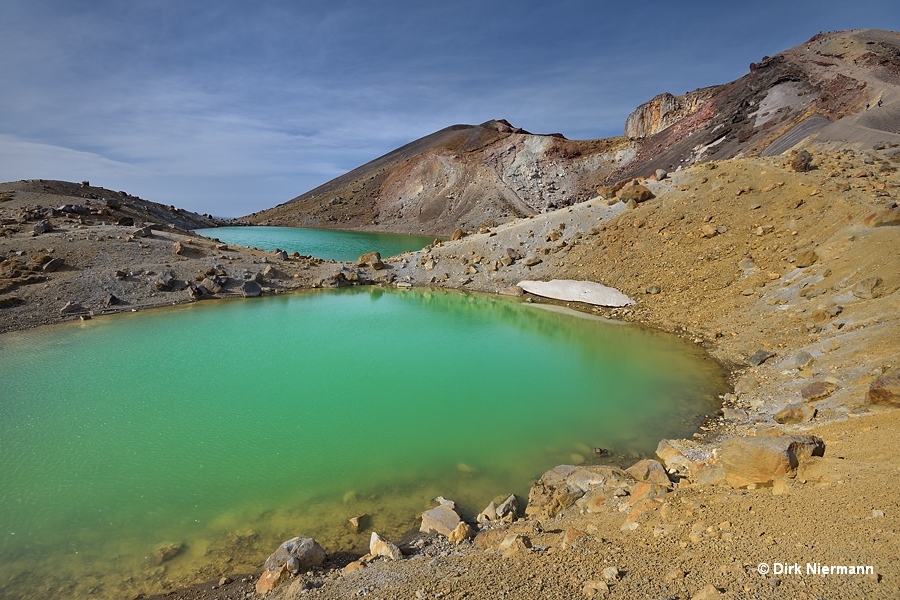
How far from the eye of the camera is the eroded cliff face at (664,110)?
2348 inches

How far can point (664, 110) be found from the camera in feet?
209

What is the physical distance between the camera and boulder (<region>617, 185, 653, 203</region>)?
24281mm

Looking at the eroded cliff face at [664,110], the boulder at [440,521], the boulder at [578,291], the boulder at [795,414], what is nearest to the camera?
the boulder at [440,521]

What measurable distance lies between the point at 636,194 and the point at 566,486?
20646 mm

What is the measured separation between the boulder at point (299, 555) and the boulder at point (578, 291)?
16812 millimetres

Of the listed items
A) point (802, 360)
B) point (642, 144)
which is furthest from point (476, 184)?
point (802, 360)

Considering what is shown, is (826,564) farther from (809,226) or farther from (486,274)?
(486,274)

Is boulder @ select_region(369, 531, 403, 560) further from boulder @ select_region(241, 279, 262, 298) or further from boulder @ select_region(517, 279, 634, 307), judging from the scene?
boulder @ select_region(241, 279, 262, 298)

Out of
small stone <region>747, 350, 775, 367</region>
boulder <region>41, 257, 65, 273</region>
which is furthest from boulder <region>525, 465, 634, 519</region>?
boulder <region>41, 257, 65, 273</region>

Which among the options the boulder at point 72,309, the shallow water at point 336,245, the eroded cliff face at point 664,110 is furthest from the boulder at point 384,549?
the eroded cliff face at point 664,110

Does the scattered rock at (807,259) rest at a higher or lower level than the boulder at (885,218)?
lower

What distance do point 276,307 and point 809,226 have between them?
2280cm

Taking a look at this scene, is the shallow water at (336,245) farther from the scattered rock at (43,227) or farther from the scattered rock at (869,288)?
the scattered rock at (869,288)

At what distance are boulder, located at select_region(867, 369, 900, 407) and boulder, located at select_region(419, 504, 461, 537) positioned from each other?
7613mm
